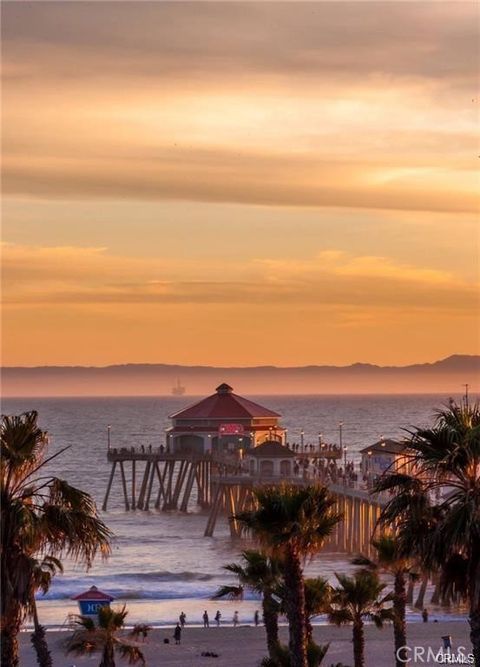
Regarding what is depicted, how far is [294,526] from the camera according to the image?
18.0 meters

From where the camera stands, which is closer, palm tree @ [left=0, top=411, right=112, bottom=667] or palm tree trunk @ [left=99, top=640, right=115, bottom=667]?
palm tree @ [left=0, top=411, right=112, bottom=667]

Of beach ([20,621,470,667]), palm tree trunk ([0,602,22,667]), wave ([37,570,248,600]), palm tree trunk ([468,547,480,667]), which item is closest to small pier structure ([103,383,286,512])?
wave ([37,570,248,600])

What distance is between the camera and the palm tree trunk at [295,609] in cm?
1842

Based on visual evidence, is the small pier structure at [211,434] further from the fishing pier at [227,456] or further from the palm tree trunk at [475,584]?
the palm tree trunk at [475,584]

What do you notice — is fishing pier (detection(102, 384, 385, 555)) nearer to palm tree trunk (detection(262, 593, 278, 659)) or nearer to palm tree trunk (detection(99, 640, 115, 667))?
palm tree trunk (detection(99, 640, 115, 667))

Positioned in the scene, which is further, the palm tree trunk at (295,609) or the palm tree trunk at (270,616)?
the palm tree trunk at (270,616)

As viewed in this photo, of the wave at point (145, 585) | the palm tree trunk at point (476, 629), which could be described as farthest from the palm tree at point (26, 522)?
the wave at point (145, 585)

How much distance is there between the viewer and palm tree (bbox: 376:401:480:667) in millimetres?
14500

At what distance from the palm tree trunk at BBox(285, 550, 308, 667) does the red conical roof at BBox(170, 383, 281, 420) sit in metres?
72.6

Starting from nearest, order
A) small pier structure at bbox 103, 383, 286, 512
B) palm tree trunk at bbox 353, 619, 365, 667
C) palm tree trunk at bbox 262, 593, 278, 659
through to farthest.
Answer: palm tree trunk at bbox 353, 619, 365, 667 → palm tree trunk at bbox 262, 593, 278, 659 → small pier structure at bbox 103, 383, 286, 512

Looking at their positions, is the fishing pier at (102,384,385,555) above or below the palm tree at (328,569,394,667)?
above

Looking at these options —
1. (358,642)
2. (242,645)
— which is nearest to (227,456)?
(242,645)

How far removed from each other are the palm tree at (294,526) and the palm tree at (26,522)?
3.62 meters

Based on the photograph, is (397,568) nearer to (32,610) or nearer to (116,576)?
(32,610)
